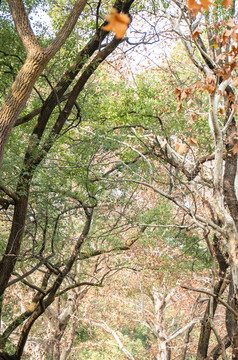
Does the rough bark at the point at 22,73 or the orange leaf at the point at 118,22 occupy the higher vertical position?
the rough bark at the point at 22,73

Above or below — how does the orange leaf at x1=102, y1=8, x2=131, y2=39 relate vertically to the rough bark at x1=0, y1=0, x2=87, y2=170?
below

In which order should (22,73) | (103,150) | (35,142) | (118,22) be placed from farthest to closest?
(103,150) < (35,142) < (22,73) < (118,22)

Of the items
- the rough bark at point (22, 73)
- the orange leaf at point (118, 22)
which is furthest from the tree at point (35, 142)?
the orange leaf at point (118, 22)

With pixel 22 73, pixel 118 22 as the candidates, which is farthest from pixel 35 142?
pixel 118 22

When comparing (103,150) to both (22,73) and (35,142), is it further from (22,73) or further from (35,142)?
(22,73)

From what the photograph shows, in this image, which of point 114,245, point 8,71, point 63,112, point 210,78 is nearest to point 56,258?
point 114,245

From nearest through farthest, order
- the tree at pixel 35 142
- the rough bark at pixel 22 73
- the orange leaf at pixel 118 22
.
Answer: the orange leaf at pixel 118 22
the rough bark at pixel 22 73
the tree at pixel 35 142

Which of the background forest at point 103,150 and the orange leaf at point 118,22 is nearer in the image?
the orange leaf at point 118,22

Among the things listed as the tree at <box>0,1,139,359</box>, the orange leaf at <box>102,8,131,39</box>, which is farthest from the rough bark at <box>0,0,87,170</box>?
the orange leaf at <box>102,8,131,39</box>

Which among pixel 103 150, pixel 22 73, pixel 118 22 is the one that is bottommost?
pixel 118 22

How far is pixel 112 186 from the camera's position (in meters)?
7.71

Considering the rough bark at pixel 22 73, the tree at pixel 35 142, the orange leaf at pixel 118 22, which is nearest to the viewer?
the orange leaf at pixel 118 22

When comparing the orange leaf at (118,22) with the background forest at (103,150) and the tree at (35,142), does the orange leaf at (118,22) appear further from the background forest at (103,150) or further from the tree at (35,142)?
the tree at (35,142)

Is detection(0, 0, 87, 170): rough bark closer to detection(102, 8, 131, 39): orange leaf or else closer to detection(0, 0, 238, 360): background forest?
detection(0, 0, 238, 360): background forest
